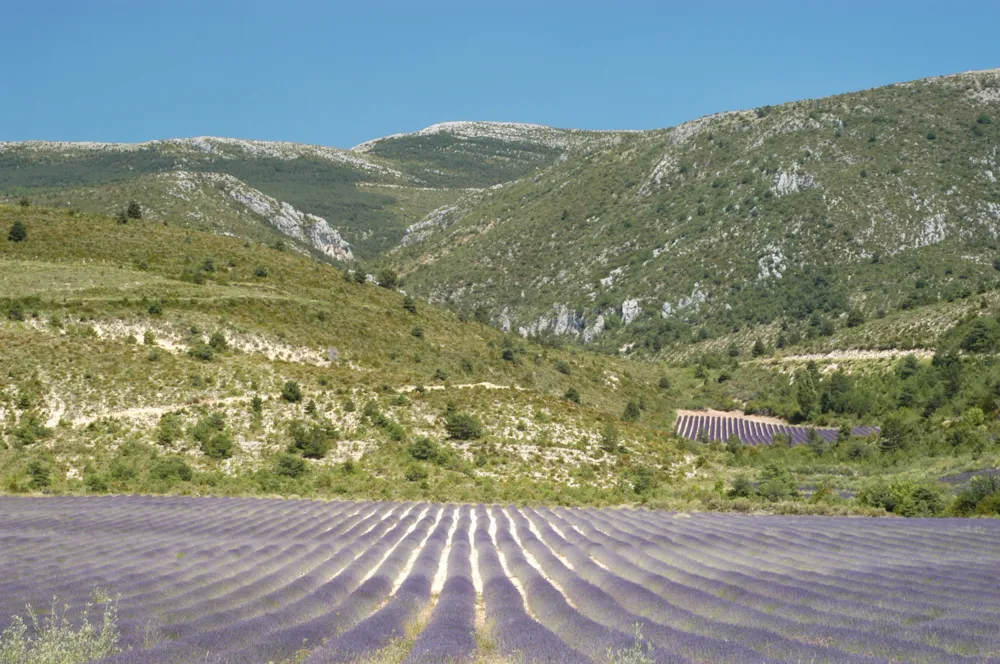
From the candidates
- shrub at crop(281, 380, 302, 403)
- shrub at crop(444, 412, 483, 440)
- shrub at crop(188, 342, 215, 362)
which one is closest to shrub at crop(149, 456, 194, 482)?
shrub at crop(281, 380, 302, 403)

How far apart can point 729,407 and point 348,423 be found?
1768 inches

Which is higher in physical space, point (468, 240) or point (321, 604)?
point (468, 240)

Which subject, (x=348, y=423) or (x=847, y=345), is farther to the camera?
(x=847, y=345)

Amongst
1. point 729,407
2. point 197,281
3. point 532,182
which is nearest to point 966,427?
point 729,407

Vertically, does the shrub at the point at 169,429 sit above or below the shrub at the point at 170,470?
above

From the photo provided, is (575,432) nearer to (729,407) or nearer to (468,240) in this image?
(729,407)

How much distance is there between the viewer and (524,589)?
10242 mm

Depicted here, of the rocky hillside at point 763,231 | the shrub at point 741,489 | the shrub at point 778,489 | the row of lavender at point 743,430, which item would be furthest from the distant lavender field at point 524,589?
the rocky hillside at point 763,231

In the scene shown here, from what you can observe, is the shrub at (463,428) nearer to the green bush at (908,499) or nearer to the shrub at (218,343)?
the shrub at (218,343)

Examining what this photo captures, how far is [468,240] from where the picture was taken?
15625 cm

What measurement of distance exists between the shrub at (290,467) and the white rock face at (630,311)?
83477mm

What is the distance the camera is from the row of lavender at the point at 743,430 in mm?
55156

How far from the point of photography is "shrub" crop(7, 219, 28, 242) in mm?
62188

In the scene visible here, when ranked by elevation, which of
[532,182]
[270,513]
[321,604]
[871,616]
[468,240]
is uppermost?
[532,182]
